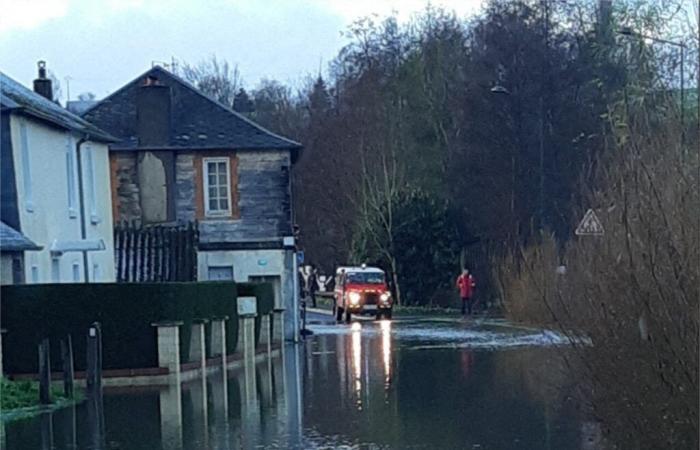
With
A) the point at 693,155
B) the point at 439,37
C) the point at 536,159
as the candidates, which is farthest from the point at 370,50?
the point at 693,155

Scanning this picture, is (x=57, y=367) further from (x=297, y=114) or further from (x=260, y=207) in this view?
(x=297, y=114)

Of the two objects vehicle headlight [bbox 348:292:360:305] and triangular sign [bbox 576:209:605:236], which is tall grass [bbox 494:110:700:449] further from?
vehicle headlight [bbox 348:292:360:305]

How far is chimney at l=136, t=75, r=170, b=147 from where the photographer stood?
39875 millimetres

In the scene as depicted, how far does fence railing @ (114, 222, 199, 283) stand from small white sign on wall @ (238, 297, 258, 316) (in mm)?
6341

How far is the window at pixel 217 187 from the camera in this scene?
39.8 m

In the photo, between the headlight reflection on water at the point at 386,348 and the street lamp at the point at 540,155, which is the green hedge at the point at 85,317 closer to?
the headlight reflection on water at the point at 386,348

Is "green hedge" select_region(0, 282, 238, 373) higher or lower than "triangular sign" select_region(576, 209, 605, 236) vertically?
lower

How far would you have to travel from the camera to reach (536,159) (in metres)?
58.4

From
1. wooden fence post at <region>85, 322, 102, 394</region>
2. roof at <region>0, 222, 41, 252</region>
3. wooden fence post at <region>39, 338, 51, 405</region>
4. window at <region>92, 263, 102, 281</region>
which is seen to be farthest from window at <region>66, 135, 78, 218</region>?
wooden fence post at <region>39, 338, 51, 405</region>

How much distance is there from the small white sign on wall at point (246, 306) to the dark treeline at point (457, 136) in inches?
733

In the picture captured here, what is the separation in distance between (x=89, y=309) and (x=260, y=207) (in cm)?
1547

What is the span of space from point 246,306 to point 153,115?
11.0m

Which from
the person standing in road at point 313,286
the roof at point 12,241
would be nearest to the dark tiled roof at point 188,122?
the roof at point 12,241

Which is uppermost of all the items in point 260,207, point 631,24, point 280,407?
point 631,24
